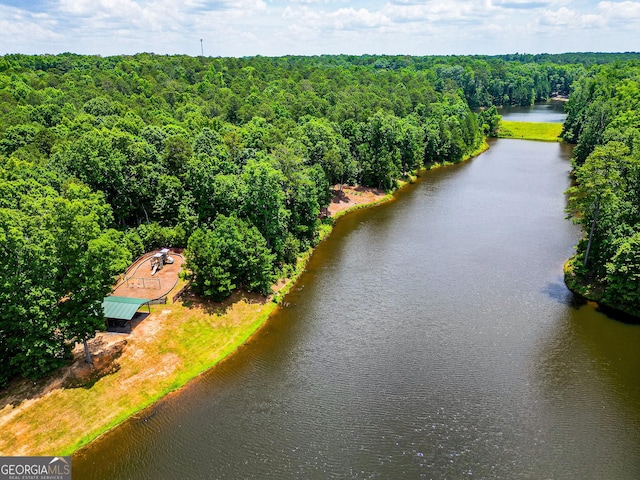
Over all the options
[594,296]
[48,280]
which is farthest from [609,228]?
[48,280]

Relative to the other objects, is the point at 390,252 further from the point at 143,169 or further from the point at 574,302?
the point at 143,169

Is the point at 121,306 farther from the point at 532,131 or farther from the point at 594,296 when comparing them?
the point at 532,131

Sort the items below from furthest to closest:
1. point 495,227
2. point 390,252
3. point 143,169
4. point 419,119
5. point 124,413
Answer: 1. point 419,119
2. point 495,227
3. point 390,252
4. point 143,169
5. point 124,413

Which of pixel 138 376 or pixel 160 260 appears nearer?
pixel 138 376

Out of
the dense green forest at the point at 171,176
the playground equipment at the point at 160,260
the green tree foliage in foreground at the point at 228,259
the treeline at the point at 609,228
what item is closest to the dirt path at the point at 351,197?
the dense green forest at the point at 171,176

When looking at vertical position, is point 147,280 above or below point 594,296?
above

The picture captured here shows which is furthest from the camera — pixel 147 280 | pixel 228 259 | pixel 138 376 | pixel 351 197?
pixel 351 197

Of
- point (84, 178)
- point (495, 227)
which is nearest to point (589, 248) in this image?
point (495, 227)

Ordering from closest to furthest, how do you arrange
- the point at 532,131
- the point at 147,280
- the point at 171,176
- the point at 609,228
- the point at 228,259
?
the point at 228,259, the point at 609,228, the point at 147,280, the point at 171,176, the point at 532,131
